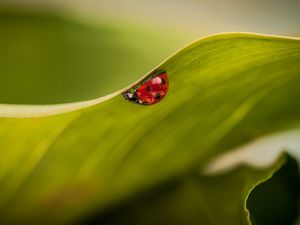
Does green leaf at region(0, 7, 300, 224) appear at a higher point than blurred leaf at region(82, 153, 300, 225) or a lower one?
higher

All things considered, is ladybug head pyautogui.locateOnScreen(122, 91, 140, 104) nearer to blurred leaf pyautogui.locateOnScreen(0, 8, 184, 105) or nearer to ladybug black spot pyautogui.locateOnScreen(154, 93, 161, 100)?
ladybug black spot pyautogui.locateOnScreen(154, 93, 161, 100)

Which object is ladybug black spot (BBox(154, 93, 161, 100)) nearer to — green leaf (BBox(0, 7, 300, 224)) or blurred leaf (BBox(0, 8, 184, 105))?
green leaf (BBox(0, 7, 300, 224))

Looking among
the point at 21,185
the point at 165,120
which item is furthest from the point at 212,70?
the point at 21,185

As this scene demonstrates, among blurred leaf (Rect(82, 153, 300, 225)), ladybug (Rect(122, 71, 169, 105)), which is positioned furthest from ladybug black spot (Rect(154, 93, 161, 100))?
blurred leaf (Rect(82, 153, 300, 225))

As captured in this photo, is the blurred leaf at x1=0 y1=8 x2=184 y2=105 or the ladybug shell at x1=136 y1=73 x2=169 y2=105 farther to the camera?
the blurred leaf at x1=0 y1=8 x2=184 y2=105

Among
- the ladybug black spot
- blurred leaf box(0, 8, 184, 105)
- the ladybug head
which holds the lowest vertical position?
the ladybug head

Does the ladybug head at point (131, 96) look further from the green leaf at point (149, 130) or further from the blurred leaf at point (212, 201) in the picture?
the blurred leaf at point (212, 201)

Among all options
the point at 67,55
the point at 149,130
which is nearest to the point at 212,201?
the point at 149,130
